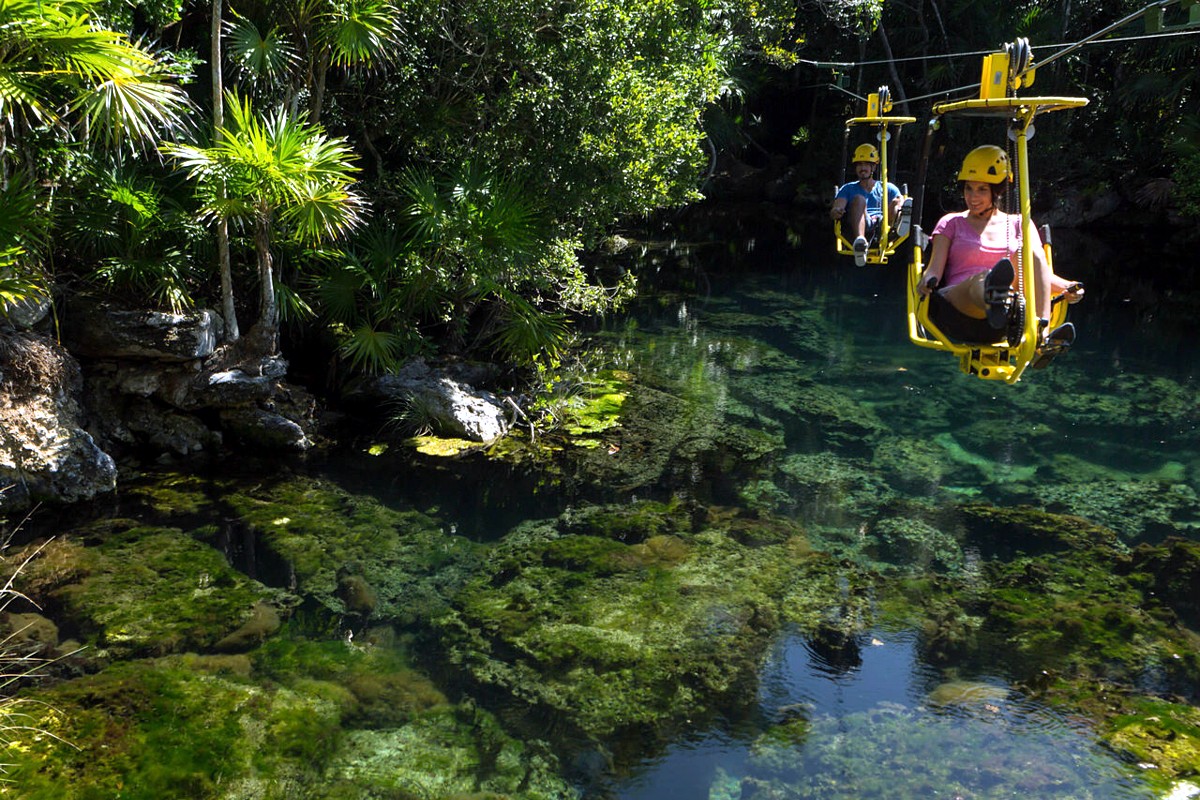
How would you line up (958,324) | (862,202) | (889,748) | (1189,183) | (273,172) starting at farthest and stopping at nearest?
(1189,183), (862,202), (273,172), (958,324), (889,748)

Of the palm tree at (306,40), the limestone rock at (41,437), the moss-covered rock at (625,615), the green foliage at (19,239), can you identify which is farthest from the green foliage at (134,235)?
the moss-covered rock at (625,615)

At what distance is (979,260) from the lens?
737cm

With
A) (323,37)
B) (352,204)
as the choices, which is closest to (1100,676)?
(352,204)

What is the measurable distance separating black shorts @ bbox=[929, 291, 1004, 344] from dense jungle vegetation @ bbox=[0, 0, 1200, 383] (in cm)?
267

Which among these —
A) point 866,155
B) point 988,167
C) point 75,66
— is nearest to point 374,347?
point 75,66

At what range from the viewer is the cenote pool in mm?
6062

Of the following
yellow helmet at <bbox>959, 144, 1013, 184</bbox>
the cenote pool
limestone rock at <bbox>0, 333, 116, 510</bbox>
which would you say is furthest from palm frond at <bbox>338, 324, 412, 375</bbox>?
yellow helmet at <bbox>959, 144, 1013, 184</bbox>

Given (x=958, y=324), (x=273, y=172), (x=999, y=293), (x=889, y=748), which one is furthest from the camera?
(x=273, y=172)

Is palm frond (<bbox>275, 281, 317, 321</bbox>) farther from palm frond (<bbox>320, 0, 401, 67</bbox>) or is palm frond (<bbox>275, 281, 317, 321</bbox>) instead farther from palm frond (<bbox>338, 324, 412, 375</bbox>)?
palm frond (<bbox>320, 0, 401, 67</bbox>)

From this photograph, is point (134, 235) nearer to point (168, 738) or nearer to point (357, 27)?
point (357, 27)

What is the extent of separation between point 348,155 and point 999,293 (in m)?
7.80

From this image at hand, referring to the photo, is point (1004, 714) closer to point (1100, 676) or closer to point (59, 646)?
point (1100, 676)

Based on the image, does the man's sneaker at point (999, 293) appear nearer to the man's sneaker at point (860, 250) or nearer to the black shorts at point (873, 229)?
the man's sneaker at point (860, 250)

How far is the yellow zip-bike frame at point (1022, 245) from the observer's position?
6.43 meters
